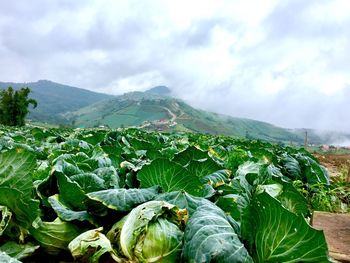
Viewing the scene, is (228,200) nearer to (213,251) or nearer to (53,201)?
(213,251)

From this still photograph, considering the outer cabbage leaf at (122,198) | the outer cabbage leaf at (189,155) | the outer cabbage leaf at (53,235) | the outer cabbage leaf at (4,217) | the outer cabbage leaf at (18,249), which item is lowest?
the outer cabbage leaf at (18,249)

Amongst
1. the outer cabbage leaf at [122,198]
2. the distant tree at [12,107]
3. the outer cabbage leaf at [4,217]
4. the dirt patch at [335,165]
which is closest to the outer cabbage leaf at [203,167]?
Result: the outer cabbage leaf at [122,198]

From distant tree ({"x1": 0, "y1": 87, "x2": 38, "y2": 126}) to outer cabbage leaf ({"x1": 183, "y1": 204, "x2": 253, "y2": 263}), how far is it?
65.3 metres

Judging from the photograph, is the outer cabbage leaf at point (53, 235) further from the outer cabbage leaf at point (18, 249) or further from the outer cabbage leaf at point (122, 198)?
the outer cabbage leaf at point (122, 198)

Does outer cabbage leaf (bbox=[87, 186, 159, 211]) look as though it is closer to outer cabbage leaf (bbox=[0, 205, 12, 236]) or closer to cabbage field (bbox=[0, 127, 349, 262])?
cabbage field (bbox=[0, 127, 349, 262])

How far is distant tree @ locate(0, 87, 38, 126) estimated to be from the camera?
63219 millimetres

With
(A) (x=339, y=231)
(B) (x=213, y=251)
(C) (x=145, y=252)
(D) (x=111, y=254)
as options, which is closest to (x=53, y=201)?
(D) (x=111, y=254)

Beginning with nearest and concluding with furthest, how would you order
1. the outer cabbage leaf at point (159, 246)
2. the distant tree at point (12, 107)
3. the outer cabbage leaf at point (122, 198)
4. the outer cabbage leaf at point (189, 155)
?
the outer cabbage leaf at point (159, 246) < the outer cabbage leaf at point (122, 198) < the outer cabbage leaf at point (189, 155) < the distant tree at point (12, 107)

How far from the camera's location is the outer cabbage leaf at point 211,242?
1557 millimetres

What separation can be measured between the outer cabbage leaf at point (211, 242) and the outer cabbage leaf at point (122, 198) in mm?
464

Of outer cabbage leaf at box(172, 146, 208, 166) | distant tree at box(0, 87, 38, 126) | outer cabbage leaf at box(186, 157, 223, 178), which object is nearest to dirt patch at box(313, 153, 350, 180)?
outer cabbage leaf at box(172, 146, 208, 166)

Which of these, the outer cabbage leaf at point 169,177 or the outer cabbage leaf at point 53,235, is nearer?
the outer cabbage leaf at point 53,235

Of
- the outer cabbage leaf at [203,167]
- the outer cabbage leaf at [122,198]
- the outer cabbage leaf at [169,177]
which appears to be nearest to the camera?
the outer cabbage leaf at [122,198]

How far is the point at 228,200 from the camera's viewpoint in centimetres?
239
